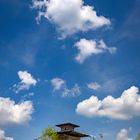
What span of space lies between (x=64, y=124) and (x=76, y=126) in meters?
2.80

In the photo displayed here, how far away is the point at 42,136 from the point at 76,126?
7.67m

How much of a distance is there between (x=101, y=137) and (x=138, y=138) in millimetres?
9983

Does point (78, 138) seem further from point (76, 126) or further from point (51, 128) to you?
point (51, 128)

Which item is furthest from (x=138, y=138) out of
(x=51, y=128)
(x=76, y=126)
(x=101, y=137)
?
(x=51, y=128)

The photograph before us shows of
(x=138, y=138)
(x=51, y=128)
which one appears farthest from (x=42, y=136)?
(x=138, y=138)

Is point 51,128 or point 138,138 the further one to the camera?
point 138,138

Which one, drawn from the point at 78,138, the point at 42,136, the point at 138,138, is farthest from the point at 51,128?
the point at 138,138

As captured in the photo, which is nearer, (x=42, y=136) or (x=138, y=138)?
(x=42, y=136)

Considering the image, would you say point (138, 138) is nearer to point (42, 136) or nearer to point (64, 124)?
point (64, 124)

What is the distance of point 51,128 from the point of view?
210ft

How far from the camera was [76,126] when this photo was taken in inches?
2638

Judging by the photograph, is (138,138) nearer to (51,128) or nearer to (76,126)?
(76,126)

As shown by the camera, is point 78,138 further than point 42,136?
Yes

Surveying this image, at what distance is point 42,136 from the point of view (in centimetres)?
6362
